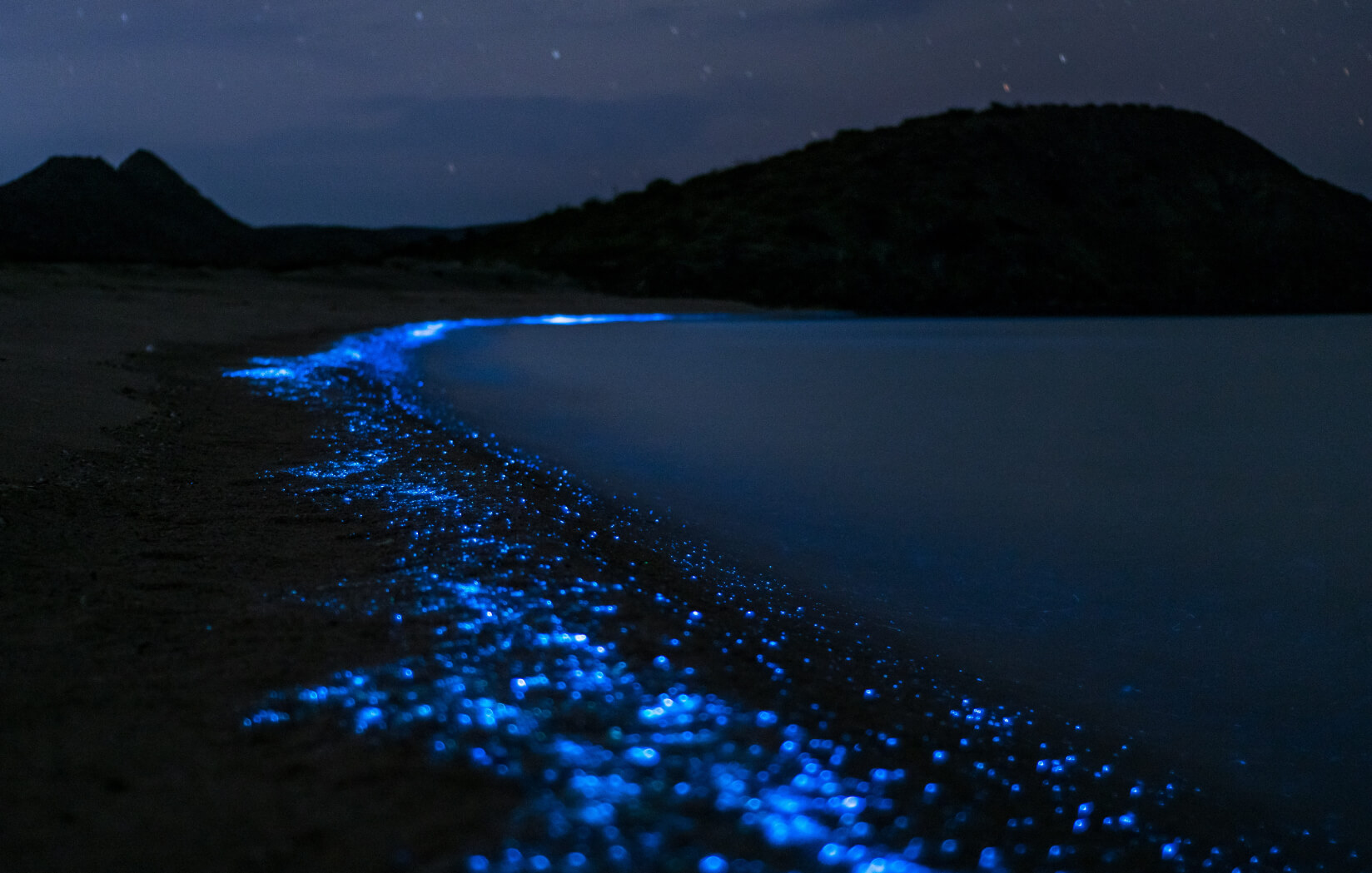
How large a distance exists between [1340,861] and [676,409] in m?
6.31

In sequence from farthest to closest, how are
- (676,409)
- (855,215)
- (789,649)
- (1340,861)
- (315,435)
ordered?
1. (855,215)
2. (676,409)
3. (315,435)
4. (789,649)
5. (1340,861)

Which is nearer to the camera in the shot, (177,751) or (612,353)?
(177,751)

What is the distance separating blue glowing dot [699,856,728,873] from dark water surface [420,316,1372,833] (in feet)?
4.29

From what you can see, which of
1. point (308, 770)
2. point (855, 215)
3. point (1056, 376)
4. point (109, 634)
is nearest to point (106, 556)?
point (109, 634)

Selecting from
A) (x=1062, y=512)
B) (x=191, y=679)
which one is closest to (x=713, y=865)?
(x=191, y=679)

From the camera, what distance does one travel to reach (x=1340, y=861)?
1.97 meters

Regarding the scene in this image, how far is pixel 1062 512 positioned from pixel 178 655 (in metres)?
4.01

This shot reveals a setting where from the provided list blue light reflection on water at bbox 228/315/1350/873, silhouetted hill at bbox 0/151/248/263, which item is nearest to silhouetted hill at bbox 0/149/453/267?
silhouetted hill at bbox 0/151/248/263

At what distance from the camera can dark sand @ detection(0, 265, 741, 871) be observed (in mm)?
1547

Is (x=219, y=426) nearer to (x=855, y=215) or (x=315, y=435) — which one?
(x=315, y=435)

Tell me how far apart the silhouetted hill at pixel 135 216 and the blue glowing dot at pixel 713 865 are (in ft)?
90.9

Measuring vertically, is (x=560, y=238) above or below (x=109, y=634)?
above

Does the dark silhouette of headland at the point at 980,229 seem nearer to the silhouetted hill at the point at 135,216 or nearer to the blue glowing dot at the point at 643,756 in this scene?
the silhouetted hill at the point at 135,216

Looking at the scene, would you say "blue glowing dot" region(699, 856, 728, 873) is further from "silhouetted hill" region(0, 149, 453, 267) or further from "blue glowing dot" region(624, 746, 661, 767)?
"silhouetted hill" region(0, 149, 453, 267)
